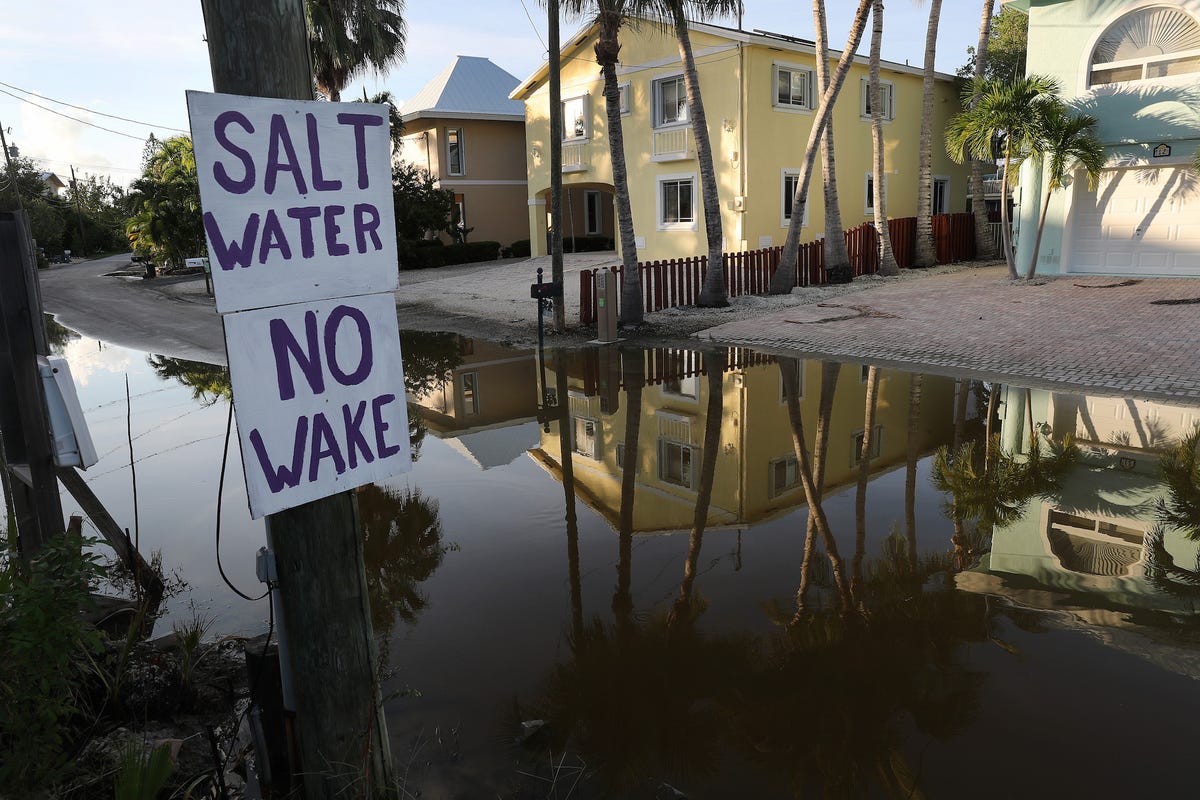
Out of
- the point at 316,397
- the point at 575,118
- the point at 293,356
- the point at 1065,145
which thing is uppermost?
the point at 575,118

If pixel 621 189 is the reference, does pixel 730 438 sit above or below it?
below

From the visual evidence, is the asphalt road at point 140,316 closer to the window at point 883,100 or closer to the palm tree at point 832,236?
the palm tree at point 832,236

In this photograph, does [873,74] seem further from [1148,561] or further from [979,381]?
[1148,561]

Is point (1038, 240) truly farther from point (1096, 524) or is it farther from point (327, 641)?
point (327, 641)

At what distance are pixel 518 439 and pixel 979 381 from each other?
656cm

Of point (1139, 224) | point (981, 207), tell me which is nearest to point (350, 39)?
point (981, 207)

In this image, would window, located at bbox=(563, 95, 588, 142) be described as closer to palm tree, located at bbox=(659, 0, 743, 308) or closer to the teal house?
palm tree, located at bbox=(659, 0, 743, 308)

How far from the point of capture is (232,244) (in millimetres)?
2775

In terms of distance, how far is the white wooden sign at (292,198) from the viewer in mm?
2719

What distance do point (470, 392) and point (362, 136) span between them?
985 centimetres

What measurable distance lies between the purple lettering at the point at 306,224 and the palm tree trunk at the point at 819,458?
3758 mm

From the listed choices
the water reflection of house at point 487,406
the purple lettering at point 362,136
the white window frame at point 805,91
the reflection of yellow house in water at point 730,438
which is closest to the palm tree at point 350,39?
the white window frame at point 805,91

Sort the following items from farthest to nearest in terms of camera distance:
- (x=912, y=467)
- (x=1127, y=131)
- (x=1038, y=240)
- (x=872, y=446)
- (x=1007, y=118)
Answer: (x=1038, y=240), (x=1127, y=131), (x=1007, y=118), (x=872, y=446), (x=912, y=467)

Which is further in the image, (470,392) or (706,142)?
(706,142)
